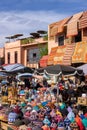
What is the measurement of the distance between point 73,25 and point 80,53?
2776mm

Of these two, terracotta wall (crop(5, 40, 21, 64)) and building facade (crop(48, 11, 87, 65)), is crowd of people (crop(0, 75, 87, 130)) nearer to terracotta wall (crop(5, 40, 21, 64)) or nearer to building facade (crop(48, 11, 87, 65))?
building facade (crop(48, 11, 87, 65))

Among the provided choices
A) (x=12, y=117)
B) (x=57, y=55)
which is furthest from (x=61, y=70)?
(x=57, y=55)

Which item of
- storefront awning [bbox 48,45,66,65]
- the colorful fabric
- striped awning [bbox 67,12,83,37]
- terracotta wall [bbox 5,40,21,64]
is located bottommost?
the colorful fabric

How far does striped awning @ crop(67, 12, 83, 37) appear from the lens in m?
27.4

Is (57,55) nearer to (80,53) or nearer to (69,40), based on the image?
(69,40)

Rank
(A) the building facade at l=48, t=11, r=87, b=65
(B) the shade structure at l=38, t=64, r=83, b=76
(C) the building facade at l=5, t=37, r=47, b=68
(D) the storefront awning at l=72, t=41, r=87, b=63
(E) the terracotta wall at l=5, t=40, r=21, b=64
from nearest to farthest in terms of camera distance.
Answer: (B) the shade structure at l=38, t=64, r=83, b=76 → (D) the storefront awning at l=72, t=41, r=87, b=63 → (A) the building facade at l=48, t=11, r=87, b=65 → (C) the building facade at l=5, t=37, r=47, b=68 → (E) the terracotta wall at l=5, t=40, r=21, b=64

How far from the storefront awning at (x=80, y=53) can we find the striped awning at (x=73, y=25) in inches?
42.6

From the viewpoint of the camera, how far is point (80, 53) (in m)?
26.1

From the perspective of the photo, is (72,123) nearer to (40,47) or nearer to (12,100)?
(12,100)

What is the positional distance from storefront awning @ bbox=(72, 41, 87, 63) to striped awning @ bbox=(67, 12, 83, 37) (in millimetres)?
1082

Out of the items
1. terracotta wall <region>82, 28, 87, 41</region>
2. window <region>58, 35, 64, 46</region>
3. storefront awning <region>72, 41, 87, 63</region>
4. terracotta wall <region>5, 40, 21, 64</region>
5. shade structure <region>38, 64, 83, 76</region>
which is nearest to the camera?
shade structure <region>38, 64, 83, 76</region>

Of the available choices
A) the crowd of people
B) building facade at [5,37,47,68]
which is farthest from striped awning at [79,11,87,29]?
building facade at [5,37,47,68]

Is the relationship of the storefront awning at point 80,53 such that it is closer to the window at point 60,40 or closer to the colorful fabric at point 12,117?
the window at point 60,40

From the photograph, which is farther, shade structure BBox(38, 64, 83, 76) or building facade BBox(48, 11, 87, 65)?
building facade BBox(48, 11, 87, 65)
